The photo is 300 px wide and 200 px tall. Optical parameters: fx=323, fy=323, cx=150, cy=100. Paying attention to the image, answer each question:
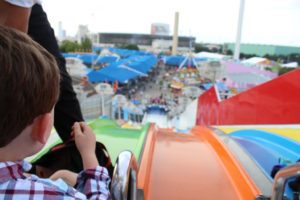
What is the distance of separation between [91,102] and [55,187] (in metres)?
8.18

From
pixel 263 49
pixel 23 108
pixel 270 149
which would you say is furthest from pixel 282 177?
pixel 263 49

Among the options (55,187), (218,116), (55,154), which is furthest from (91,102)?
(55,187)

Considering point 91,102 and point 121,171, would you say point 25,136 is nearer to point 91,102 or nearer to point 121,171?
point 121,171

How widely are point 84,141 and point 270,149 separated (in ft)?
4.40

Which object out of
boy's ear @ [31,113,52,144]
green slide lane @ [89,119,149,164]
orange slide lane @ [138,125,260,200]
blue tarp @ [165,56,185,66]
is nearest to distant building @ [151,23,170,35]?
blue tarp @ [165,56,185,66]

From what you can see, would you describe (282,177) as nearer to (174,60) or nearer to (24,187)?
(24,187)

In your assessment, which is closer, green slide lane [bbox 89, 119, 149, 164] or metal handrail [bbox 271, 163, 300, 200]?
metal handrail [bbox 271, 163, 300, 200]

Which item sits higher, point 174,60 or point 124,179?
point 124,179

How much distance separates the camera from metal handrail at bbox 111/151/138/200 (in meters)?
0.88

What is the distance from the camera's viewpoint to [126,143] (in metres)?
2.30

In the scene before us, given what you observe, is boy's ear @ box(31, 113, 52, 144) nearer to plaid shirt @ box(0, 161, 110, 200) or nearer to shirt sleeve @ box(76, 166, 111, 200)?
plaid shirt @ box(0, 161, 110, 200)

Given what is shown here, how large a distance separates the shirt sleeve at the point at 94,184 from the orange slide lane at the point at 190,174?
340mm

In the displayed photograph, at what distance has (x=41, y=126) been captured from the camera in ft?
2.25

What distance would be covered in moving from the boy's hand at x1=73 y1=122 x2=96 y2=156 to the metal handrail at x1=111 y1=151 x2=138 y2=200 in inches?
6.3
